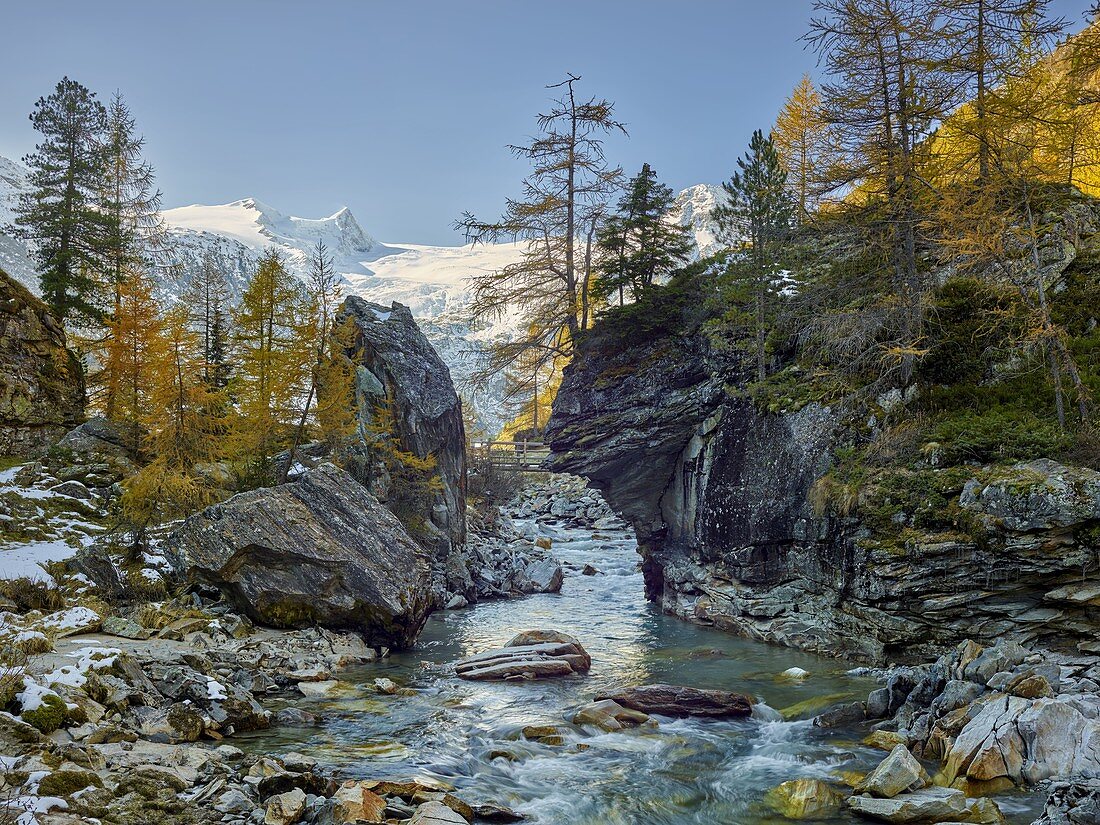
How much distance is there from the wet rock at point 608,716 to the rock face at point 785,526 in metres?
7.34

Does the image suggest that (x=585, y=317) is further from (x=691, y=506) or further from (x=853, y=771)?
(x=853, y=771)

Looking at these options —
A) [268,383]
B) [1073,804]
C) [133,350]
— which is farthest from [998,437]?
[133,350]

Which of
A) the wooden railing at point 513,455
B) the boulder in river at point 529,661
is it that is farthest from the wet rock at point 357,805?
the wooden railing at point 513,455

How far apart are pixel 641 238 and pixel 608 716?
765 inches

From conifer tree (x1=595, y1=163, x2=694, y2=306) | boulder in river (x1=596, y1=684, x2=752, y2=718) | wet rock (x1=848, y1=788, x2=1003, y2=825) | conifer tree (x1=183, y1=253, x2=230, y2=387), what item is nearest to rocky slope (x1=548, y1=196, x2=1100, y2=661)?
conifer tree (x1=595, y1=163, x2=694, y2=306)

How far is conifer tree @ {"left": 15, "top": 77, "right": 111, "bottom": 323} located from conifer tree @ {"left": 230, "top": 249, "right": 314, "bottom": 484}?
628cm

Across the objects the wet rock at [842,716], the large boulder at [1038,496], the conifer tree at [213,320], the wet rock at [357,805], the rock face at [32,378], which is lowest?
the wet rock at [842,716]

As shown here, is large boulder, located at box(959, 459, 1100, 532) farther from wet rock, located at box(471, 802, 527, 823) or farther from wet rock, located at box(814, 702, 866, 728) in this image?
wet rock, located at box(471, 802, 527, 823)

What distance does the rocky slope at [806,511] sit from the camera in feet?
46.9

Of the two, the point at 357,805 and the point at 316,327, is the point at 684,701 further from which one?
the point at 316,327

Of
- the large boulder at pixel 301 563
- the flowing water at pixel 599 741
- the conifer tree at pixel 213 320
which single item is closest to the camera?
the flowing water at pixel 599 741

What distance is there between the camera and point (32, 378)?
915 inches

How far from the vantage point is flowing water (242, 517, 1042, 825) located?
1012 cm

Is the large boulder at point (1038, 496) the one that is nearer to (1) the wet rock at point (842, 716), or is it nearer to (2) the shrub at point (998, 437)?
(2) the shrub at point (998, 437)
